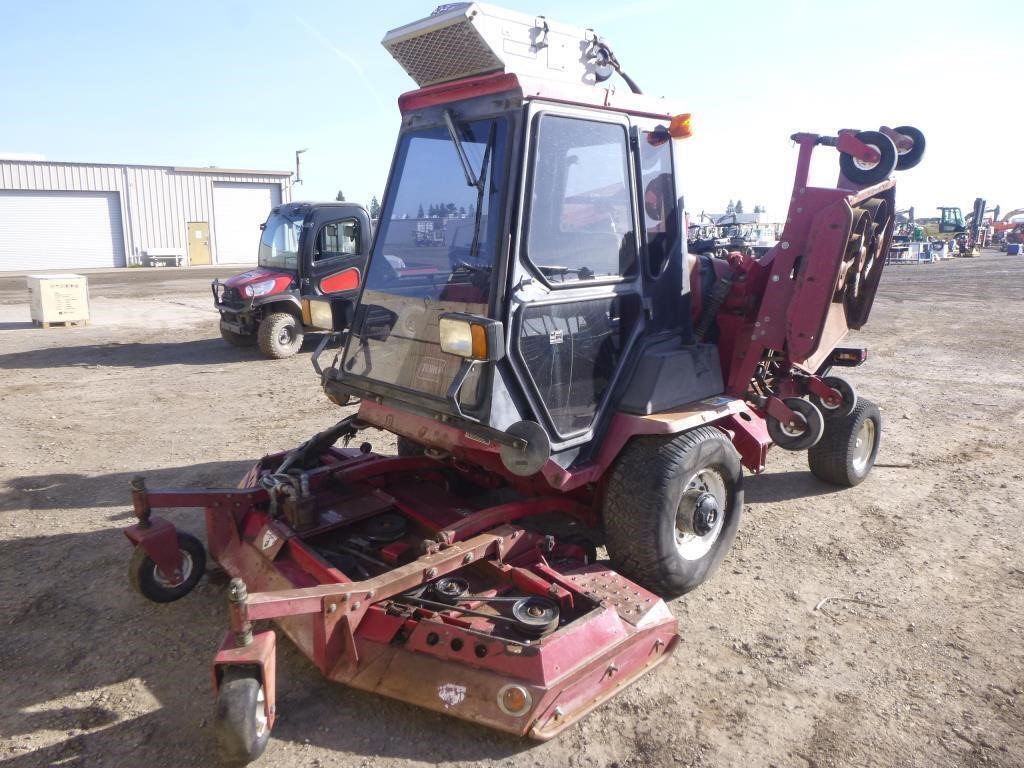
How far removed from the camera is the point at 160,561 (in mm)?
3592

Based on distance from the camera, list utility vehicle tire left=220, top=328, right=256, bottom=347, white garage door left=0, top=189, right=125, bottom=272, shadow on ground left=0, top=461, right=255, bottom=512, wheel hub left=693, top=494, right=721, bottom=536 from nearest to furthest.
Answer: wheel hub left=693, top=494, right=721, bottom=536 < shadow on ground left=0, top=461, right=255, bottom=512 < utility vehicle tire left=220, top=328, right=256, bottom=347 < white garage door left=0, top=189, right=125, bottom=272

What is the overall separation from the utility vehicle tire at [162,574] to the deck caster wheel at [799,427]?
3269mm

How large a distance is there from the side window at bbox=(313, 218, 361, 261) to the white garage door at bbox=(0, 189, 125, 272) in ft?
84.7

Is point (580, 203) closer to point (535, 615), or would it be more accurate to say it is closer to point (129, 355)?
point (535, 615)

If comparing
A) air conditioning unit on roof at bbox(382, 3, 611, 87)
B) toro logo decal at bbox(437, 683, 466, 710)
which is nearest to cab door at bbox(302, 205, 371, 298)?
air conditioning unit on roof at bbox(382, 3, 611, 87)

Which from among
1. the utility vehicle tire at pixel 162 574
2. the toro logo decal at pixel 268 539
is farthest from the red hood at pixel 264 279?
the toro logo decal at pixel 268 539

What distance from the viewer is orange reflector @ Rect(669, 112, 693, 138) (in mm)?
3836

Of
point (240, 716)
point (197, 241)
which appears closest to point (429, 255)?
point (240, 716)

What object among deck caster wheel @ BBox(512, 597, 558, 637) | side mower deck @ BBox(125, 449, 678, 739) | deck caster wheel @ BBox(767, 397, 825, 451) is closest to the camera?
side mower deck @ BBox(125, 449, 678, 739)

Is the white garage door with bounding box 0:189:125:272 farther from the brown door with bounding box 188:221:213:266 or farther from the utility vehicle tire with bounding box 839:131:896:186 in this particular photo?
the utility vehicle tire with bounding box 839:131:896:186

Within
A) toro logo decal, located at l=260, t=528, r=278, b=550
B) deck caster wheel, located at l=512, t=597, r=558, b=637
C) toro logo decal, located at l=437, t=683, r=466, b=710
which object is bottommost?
toro logo decal, located at l=437, t=683, r=466, b=710

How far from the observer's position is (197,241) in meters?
33.9

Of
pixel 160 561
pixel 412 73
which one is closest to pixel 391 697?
pixel 160 561

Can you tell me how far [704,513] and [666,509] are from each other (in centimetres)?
35
